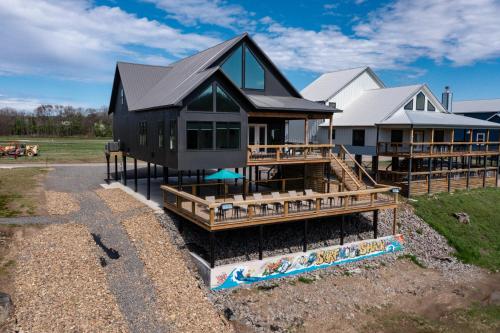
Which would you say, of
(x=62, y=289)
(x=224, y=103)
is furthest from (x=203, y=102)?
(x=62, y=289)

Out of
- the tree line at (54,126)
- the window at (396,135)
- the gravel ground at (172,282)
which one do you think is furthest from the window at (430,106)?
the tree line at (54,126)

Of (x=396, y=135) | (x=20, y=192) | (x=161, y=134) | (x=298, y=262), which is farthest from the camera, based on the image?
(x=396, y=135)

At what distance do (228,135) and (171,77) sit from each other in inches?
374

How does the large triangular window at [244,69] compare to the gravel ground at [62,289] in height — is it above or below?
above

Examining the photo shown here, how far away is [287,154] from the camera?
81.1 feet

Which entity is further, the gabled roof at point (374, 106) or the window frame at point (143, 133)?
the gabled roof at point (374, 106)

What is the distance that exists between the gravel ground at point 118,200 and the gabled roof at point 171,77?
229 inches

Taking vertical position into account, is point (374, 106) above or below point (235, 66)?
below

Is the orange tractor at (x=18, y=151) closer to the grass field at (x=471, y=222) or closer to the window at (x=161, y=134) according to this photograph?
the window at (x=161, y=134)

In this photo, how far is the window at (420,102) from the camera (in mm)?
35688

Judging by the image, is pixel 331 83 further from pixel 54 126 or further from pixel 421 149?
pixel 54 126

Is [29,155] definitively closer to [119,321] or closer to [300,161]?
[300,161]

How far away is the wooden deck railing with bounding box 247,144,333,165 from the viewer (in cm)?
2302

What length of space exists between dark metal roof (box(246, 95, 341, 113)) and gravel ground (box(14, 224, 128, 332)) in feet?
38.3
